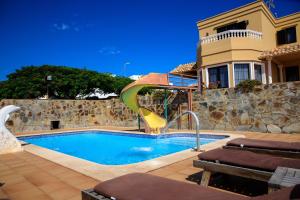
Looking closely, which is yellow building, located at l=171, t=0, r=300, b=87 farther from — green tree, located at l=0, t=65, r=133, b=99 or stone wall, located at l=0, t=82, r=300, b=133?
green tree, located at l=0, t=65, r=133, b=99

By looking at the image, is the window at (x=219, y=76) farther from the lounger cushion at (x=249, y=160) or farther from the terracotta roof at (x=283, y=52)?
the lounger cushion at (x=249, y=160)

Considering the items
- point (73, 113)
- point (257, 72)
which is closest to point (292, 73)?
point (257, 72)

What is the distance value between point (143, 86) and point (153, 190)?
9018 mm

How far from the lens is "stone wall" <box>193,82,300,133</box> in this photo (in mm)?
9375

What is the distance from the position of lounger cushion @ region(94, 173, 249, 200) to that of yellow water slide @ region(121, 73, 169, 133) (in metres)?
8.47

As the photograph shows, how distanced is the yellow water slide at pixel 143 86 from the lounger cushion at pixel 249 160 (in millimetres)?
7456

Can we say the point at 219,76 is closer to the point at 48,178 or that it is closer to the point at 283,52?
the point at 283,52

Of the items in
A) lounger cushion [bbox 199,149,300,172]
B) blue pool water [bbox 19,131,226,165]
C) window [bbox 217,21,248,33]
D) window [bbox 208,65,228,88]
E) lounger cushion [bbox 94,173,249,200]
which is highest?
window [bbox 217,21,248,33]

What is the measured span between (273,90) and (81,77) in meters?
22.5

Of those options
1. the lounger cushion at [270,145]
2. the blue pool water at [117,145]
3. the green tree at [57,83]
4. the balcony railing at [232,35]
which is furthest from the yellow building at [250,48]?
the green tree at [57,83]

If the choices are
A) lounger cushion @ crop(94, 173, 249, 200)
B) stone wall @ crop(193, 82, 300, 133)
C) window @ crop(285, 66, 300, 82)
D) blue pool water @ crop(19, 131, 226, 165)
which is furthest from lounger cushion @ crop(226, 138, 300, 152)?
window @ crop(285, 66, 300, 82)

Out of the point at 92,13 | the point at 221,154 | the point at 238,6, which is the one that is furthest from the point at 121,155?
the point at 92,13

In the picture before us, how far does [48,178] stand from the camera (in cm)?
433

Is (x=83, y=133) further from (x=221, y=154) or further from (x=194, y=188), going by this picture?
(x=194, y=188)
